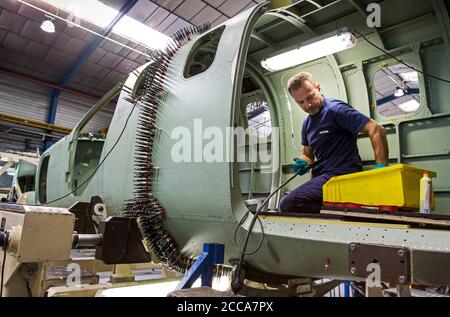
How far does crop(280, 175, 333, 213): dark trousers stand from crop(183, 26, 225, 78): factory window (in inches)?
48.3

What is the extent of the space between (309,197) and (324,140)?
51 centimetres

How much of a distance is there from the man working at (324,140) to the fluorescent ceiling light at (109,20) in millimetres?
5322

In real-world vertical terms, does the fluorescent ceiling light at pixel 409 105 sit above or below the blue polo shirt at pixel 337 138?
above

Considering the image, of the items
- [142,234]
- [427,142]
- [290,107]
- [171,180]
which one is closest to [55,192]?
[142,234]

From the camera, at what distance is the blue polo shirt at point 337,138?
94.0 inches

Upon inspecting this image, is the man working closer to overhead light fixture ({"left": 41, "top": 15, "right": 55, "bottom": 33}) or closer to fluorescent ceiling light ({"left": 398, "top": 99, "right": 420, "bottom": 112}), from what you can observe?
overhead light fixture ({"left": 41, "top": 15, "right": 55, "bottom": 33})

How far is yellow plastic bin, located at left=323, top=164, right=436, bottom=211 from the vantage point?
1.67m

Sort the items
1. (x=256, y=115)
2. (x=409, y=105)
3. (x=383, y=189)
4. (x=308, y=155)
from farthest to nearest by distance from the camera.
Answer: (x=409, y=105), (x=256, y=115), (x=308, y=155), (x=383, y=189)

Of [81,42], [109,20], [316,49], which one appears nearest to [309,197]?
[316,49]

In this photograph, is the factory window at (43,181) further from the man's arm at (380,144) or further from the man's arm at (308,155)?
the man's arm at (380,144)

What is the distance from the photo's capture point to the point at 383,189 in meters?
1.71

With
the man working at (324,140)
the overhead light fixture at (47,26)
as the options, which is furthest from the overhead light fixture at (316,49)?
the overhead light fixture at (47,26)

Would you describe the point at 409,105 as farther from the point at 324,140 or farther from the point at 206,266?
the point at 206,266

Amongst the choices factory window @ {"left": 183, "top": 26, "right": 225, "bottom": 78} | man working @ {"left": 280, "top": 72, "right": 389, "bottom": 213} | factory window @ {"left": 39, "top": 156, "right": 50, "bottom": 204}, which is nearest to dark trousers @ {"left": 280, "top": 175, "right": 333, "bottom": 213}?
man working @ {"left": 280, "top": 72, "right": 389, "bottom": 213}
